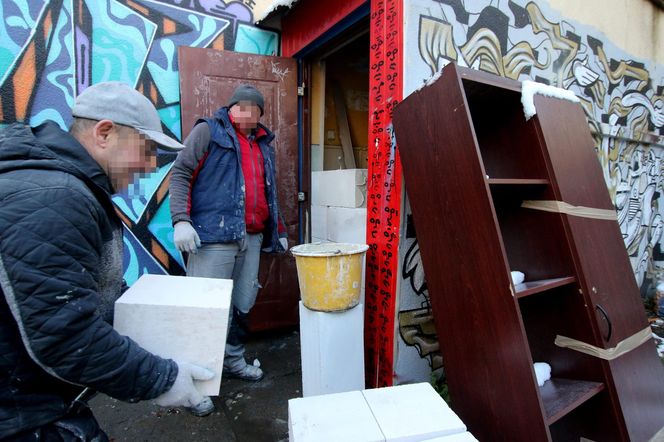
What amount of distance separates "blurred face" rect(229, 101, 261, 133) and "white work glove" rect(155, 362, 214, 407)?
186 cm

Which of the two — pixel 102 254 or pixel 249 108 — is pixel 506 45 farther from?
pixel 102 254

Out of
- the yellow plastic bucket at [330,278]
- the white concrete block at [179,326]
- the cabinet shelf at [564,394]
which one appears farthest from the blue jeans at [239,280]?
the cabinet shelf at [564,394]

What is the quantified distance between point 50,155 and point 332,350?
1.75m

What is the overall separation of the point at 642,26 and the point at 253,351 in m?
5.45

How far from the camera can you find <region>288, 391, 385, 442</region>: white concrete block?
128 centimetres

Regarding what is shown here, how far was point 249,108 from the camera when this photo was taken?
263cm

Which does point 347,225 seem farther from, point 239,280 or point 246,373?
point 246,373

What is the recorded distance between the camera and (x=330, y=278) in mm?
2209

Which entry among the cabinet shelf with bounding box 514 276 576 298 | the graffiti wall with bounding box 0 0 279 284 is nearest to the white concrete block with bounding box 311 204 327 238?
the graffiti wall with bounding box 0 0 279 284

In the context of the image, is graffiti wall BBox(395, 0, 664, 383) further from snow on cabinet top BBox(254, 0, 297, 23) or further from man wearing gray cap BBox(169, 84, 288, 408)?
Answer: snow on cabinet top BBox(254, 0, 297, 23)

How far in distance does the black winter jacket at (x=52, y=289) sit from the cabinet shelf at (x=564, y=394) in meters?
1.66

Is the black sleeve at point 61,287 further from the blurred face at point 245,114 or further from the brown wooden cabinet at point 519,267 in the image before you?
the blurred face at point 245,114

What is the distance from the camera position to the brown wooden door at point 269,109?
10.5 feet

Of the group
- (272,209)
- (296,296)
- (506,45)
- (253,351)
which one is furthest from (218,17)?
(253,351)
